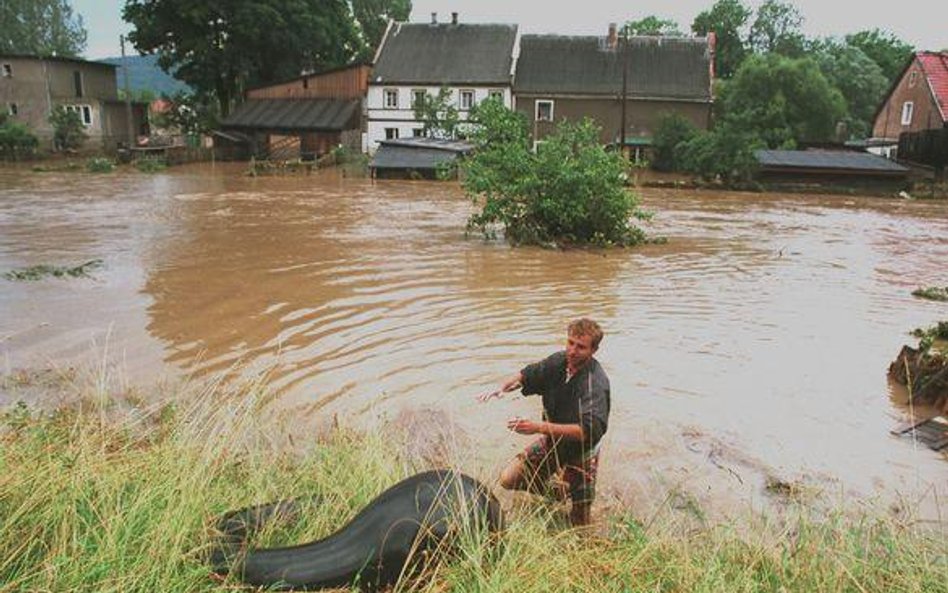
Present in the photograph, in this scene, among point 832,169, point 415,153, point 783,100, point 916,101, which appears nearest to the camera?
point 832,169

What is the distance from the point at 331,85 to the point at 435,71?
6.65 m

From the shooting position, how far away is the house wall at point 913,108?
39500 millimetres

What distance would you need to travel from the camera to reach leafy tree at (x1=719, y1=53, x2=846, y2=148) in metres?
40.4

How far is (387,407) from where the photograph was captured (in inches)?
279

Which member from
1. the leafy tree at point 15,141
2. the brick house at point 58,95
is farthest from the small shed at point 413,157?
the brick house at point 58,95

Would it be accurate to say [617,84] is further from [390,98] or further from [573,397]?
[573,397]

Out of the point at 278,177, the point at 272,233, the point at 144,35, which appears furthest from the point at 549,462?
the point at 144,35

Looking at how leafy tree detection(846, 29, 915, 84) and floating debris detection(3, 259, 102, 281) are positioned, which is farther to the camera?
leafy tree detection(846, 29, 915, 84)

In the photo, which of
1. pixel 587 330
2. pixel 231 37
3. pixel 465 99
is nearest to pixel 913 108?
pixel 465 99

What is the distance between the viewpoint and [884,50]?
6731cm

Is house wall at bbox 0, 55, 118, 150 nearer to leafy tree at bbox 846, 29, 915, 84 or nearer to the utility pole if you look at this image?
the utility pole

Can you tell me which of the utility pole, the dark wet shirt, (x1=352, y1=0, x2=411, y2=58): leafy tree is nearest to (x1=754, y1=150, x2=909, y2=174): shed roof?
the dark wet shirt

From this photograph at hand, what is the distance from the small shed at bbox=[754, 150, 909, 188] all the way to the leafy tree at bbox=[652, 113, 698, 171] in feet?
18.4

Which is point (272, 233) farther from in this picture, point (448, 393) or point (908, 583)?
point (908, 583)
